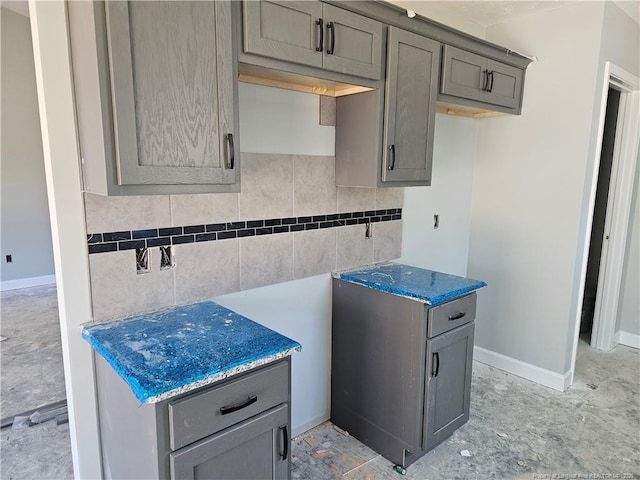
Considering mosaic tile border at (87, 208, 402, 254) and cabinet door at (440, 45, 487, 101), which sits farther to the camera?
cabinet door at (440, 45, 487, 101)

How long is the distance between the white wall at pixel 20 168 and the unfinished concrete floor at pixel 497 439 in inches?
94.4

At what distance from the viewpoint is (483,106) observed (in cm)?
256

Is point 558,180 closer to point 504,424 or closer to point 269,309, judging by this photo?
point 504,424

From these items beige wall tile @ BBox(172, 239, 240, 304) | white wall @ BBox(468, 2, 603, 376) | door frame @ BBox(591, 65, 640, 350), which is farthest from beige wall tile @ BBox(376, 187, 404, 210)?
door frame @ BBox(591, 65, 640, 350)

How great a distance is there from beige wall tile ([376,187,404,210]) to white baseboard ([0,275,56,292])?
4.76 meters

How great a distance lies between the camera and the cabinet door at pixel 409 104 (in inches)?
78.2

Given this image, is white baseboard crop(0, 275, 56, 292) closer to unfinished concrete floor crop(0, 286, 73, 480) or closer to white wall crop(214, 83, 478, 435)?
unfinished concrete floor crop(0, 286, 73, 480)

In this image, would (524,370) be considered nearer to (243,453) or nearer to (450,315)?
(450,315)

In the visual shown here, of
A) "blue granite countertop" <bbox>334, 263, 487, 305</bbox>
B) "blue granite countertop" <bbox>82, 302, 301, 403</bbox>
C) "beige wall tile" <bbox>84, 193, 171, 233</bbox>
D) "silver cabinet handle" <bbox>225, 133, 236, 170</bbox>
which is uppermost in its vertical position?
"silver cabinet handle" <bbox>225, 133, 236, 170</bbox>

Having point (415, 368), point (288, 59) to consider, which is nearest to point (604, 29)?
point (288, 59)

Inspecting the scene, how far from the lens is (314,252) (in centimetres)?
226

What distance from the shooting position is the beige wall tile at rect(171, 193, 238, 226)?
5.69ft

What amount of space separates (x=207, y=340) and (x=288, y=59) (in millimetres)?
1095

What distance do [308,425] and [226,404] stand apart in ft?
4.25
